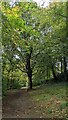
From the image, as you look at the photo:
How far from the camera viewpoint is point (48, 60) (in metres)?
21.5

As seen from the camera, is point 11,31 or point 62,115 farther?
point 11,31

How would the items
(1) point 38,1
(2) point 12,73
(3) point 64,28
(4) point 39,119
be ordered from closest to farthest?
(4) point 39,119
(3) point 64,28
(1) point 38,1
(2) point 12,73

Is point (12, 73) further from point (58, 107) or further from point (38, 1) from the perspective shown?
point (58, 107)

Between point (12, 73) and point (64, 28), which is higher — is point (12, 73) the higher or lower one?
the lower one

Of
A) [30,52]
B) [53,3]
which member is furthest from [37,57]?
[53,3]

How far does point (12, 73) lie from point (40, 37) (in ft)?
33.5

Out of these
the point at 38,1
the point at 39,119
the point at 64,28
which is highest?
the point at 38,1

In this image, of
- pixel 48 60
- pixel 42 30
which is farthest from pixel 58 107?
pixel 42 30

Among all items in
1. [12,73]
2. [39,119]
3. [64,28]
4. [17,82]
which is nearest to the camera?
[39,119]

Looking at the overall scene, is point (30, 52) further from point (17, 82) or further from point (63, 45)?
point (17, 82)

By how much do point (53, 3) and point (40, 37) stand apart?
9.05 meters

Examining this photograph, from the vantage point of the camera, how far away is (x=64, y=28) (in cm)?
1542

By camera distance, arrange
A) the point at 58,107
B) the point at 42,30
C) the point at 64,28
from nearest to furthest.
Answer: the point at 58,107
the point at 64,28
the point at 42,30

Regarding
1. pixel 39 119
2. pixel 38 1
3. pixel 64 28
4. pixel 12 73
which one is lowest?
pixel 39 119
